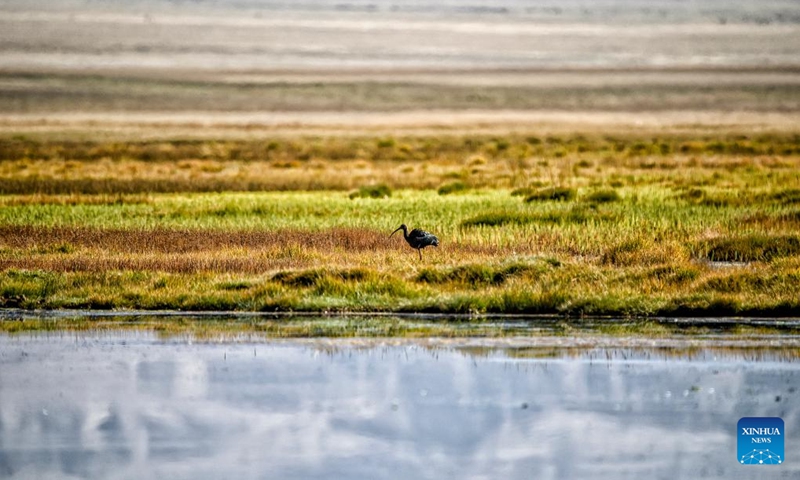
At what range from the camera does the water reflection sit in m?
10.0

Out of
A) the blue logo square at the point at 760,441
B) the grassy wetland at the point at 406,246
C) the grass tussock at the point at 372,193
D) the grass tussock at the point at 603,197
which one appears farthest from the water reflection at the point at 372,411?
the grass tussock at the point at 372,193

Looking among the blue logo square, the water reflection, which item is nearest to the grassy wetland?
the water reflection

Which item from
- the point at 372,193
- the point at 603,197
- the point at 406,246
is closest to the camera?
the point at 406,246

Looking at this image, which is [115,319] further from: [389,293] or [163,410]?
[163,410]

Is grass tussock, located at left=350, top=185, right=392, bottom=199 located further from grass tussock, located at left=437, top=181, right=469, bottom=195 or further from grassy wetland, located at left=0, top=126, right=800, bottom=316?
grass tussock, located at left=437, top=181, right=469, bottom=195

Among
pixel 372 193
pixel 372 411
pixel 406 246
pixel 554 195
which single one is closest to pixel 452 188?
pixel 372 193

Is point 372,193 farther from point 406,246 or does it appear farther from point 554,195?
point 406,246

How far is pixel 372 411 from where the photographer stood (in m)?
11.6

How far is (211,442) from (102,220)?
20.8m

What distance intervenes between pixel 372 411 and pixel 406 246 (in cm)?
1288

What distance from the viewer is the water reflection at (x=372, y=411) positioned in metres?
10.0

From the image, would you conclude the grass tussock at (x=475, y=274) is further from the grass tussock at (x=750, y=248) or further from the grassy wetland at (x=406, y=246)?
the grass tussock at (x=750, y=248)

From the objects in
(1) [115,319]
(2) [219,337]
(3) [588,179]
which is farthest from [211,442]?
(3) [588,179]

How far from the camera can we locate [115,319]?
17.2 m
